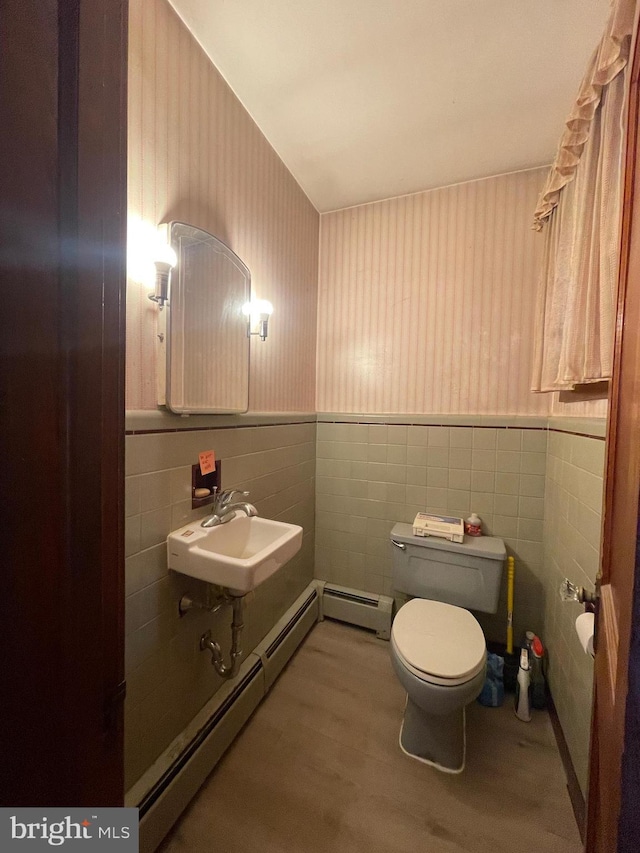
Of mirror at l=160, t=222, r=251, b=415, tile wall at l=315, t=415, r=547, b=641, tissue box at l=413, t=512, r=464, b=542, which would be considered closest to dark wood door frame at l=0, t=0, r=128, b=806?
mirror at l=160, t=222, r=251, b=415

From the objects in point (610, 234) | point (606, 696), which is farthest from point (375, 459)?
point (606, 696)

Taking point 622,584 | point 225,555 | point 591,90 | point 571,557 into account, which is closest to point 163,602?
point 225,555

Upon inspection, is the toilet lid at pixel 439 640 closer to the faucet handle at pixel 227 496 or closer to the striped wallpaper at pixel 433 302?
the faucet handle at pixel 227 496

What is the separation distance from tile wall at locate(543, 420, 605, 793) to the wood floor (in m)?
0.19

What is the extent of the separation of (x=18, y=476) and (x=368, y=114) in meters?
1.89

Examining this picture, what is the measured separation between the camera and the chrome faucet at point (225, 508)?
46.6 inches

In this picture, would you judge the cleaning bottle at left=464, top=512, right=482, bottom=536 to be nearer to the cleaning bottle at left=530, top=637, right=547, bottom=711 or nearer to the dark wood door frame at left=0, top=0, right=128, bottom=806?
the cleaning bottle at left=530, top=637, right=547, bottom=711

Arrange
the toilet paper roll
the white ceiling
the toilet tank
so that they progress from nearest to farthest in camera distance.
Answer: the toilet paper roll < the white ceiling < the toilet tank

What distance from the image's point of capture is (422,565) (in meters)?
1.66

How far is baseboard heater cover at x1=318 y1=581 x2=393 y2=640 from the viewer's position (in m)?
1.90

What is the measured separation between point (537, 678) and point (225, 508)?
1.67 meters

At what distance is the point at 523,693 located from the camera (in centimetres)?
142

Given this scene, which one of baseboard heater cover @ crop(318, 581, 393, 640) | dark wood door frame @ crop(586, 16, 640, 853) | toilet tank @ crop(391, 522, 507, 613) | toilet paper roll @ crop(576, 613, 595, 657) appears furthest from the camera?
baseboard heater cover @ crop(318, 581, 393, 640)

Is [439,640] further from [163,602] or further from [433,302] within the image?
[433,302]
